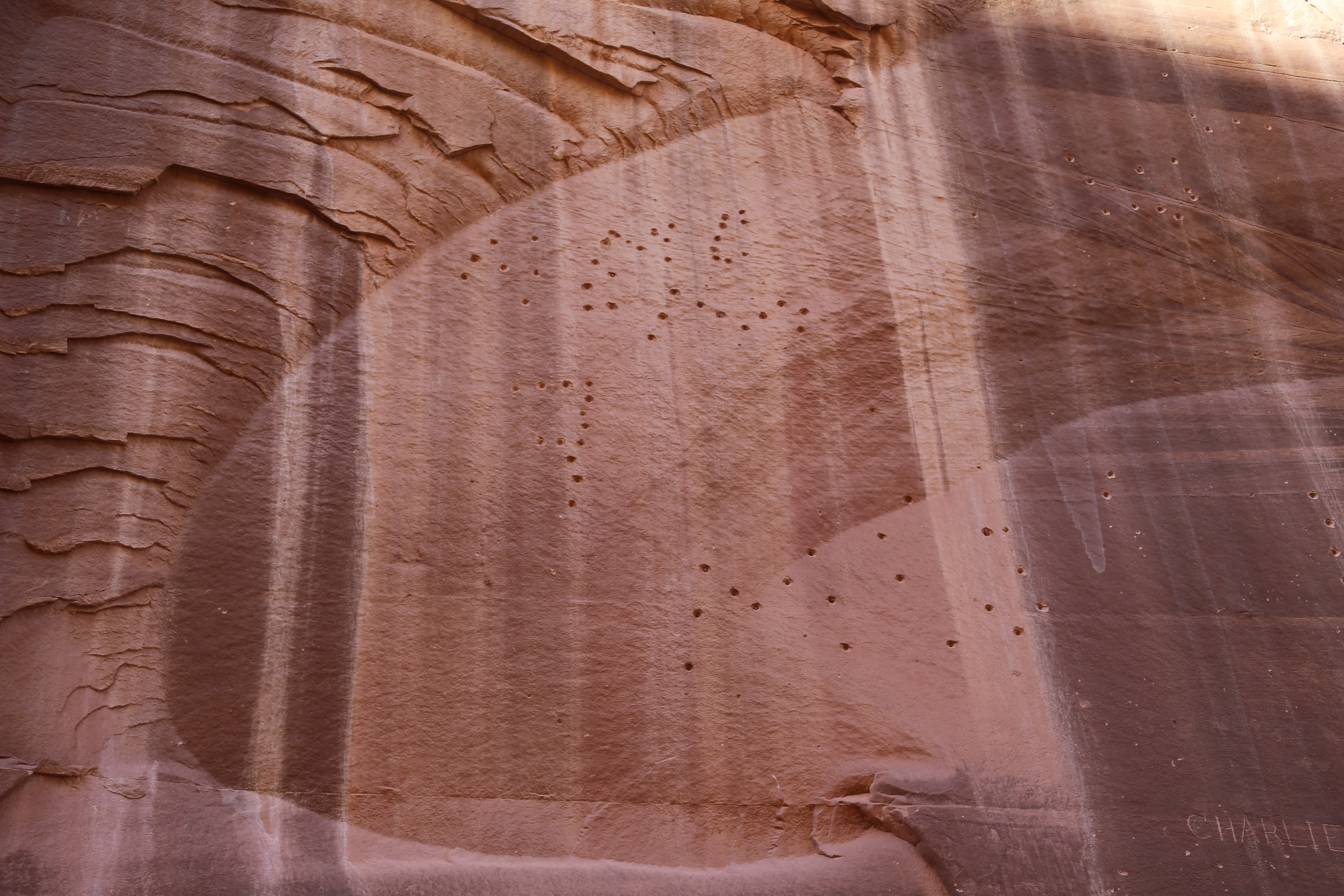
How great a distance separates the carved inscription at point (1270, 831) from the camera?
409cm

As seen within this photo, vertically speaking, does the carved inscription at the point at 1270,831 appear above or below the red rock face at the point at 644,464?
below

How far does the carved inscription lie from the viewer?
13.4ft

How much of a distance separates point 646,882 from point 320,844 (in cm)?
124

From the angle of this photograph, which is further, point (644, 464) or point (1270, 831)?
point (644, 464)

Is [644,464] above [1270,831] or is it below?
above

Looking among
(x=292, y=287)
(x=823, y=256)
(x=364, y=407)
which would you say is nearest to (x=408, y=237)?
(x=292, y=287)

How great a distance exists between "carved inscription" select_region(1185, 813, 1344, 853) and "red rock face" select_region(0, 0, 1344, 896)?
2 cm

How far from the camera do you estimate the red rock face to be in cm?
402

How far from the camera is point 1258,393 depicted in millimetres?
5109

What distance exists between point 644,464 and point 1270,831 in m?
2.96

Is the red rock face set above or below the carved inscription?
→ above

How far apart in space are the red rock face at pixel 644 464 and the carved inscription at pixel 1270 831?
2 cm

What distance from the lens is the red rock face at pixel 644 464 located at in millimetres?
4020

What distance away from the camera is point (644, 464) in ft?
15.3
